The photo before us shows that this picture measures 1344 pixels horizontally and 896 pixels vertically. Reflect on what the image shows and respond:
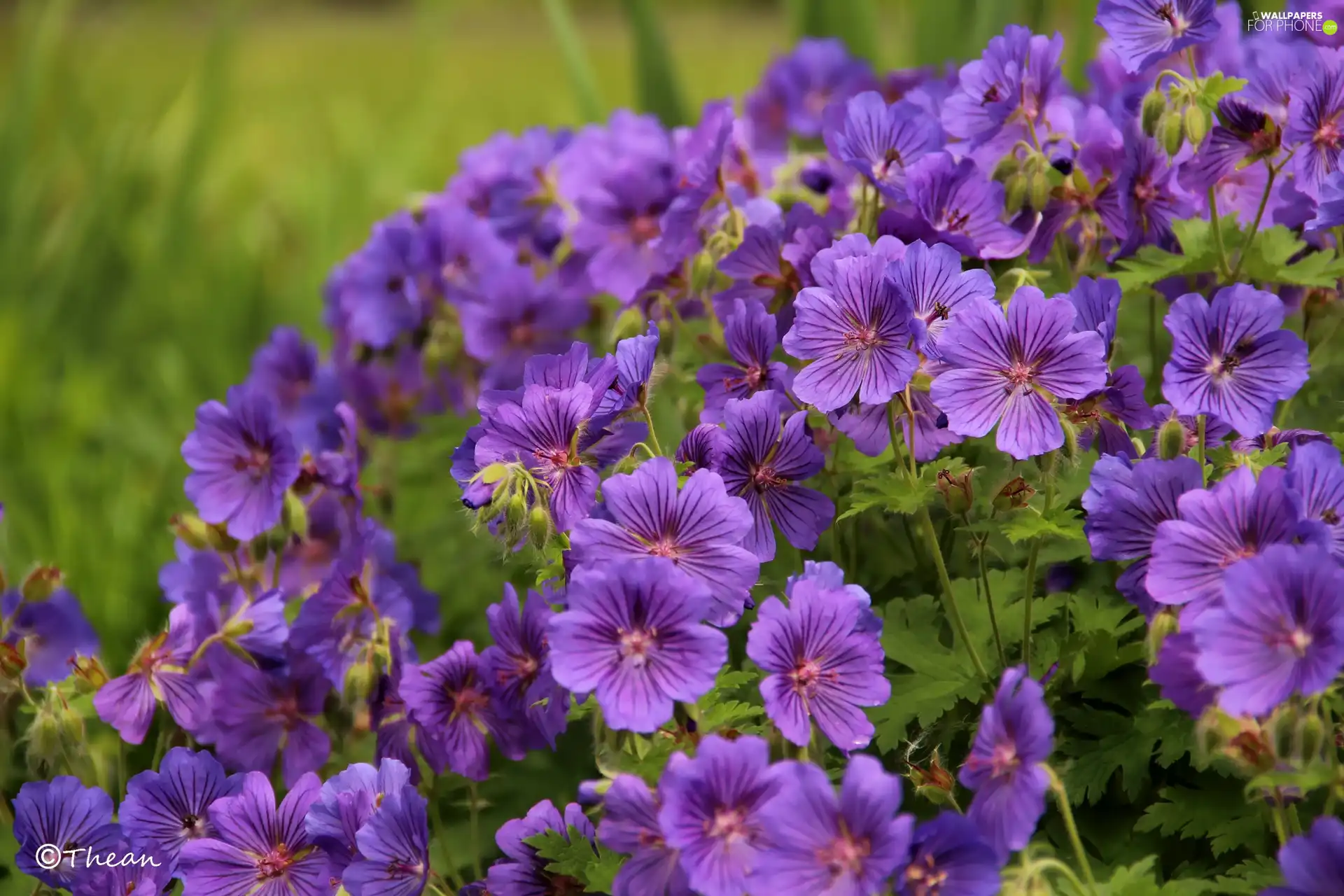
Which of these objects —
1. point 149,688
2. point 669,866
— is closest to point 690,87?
point 149,688

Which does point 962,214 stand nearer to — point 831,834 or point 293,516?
point 831,834

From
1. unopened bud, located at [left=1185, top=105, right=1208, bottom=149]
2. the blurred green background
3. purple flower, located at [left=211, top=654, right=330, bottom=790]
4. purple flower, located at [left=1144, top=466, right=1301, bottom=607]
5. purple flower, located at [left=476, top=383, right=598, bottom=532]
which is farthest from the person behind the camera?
the blurred green background

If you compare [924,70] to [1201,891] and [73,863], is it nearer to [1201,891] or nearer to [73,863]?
[1201,891]

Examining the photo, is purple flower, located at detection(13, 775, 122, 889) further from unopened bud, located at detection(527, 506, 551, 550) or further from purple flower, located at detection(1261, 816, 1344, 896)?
purple flower, located at detection(1261, 816, 1344, 896)

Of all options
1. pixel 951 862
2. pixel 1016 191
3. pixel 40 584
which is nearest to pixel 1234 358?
pixel 1016 191

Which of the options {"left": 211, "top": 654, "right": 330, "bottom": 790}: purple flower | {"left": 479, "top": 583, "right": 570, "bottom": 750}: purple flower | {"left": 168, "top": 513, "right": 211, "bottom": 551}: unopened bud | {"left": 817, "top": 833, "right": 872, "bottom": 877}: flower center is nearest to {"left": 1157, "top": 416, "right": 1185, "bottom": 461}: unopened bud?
{"left": 817, "top": 833, "right": 872, "bottom": 877}: flower center

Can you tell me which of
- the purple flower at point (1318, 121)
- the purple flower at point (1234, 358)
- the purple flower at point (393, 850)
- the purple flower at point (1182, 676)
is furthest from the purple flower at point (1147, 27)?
the purple flower at point (393, 850)
